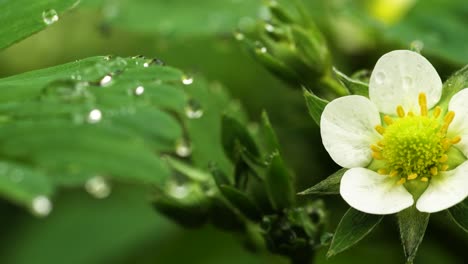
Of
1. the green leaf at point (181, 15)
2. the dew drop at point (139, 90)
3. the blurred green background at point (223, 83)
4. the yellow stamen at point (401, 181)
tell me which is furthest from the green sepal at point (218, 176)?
the green leaf at point (181, 15)

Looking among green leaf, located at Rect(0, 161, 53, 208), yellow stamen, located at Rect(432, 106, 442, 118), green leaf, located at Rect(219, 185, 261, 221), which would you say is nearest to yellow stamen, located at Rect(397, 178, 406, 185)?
yellow stamen, located at Rect(432, 106, 442, 118)

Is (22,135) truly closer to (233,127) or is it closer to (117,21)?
(233,127)

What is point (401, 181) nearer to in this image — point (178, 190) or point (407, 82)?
point (407, 82)

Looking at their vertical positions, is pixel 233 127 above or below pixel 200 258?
above

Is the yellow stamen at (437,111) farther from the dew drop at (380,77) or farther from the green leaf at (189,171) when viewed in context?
the green leaf at (189,171)

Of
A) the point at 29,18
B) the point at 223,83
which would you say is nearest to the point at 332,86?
the point at 29,18

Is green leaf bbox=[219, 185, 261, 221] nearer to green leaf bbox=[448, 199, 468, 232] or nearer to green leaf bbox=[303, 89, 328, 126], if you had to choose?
green leaf bbox=[303, 89, 328, 126]

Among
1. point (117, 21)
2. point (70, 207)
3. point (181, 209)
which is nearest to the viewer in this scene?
point (181, 209)

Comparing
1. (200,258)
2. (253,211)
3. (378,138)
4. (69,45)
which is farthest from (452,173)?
(69,45)
